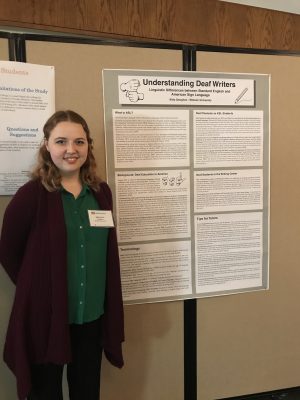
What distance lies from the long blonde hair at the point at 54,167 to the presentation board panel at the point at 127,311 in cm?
30

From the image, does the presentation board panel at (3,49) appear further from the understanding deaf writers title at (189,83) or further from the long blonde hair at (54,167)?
the understanding deaf writers title at (189,83)

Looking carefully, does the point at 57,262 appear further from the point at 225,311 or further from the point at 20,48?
the point at 225,311

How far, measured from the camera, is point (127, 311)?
1.80 m

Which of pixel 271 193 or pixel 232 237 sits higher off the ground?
pixel 271 193

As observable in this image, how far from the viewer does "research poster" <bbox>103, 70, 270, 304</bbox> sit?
1716mm

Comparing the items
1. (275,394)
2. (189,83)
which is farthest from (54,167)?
(275,394)

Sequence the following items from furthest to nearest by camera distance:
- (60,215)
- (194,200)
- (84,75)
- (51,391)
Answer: (194,200)
(84,75)
(51,391)
(60,215)

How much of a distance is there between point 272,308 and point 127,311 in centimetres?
85

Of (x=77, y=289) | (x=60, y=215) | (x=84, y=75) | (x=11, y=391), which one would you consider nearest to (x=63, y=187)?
(x=60, y=215)

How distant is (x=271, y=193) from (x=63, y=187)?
3.86 feet

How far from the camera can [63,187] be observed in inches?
52.8

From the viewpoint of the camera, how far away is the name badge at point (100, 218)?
1335 mm

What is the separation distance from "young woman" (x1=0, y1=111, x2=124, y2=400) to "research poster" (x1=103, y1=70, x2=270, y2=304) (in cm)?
35

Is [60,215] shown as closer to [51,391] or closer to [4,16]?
[51,391]
